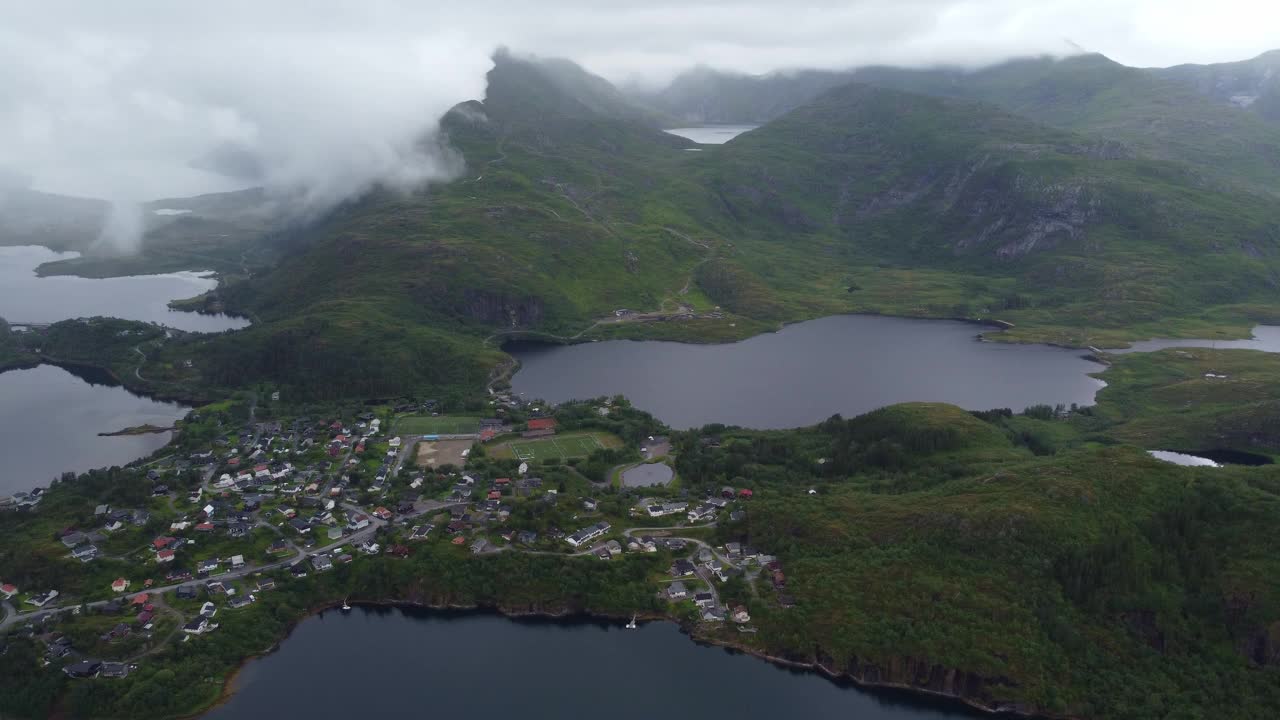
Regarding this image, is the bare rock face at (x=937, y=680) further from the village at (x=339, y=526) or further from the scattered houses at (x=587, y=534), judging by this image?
the scattered houses at (x=587, y=534)

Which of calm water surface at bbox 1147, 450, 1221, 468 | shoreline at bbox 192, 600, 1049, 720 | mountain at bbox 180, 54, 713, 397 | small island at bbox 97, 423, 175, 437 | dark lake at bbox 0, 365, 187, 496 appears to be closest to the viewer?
shoreline at bbox 192, 600, 1049, 720

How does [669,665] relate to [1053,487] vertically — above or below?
below

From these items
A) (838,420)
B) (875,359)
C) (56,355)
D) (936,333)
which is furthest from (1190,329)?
(56,355)

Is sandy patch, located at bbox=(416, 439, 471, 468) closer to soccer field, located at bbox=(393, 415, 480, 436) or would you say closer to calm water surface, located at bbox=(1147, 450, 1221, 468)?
soccer field, located at bbox=(393, 415, 480, 436)

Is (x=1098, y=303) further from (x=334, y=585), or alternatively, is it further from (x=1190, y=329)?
(x=334, y=585)

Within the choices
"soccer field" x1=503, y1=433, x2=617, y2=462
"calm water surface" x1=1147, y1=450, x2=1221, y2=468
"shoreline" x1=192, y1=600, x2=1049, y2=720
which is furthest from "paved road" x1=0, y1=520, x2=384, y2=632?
"calm water surface" x1=1147, y1=450, x2=1221, y2=468

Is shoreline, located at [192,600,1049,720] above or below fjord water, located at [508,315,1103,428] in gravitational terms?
below
